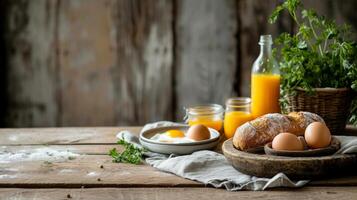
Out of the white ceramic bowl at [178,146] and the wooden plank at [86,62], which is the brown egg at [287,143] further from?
the wooden plank at [86,62]

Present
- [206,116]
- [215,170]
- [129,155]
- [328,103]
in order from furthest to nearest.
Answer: [206,116] < [328,103] < [129,155] < [215,170]

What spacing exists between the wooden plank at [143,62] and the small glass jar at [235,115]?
3.53ft

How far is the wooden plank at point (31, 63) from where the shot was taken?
2920 millimetres

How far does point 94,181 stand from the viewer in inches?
57.7

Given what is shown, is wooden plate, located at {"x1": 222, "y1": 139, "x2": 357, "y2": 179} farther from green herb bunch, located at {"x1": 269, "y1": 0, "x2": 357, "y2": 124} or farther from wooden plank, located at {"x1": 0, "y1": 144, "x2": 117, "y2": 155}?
wooden plank, located at {"x1": 0, "y1": 144, "x2": 117, "y2": 155}

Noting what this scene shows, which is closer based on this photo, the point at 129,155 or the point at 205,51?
the point at 129,155

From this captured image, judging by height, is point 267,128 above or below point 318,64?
below

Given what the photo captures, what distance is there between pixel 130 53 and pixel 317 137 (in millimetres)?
1635

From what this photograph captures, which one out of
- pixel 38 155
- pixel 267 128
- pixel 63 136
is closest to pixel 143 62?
pixel 63 136

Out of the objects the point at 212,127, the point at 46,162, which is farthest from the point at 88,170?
the point at 212,127

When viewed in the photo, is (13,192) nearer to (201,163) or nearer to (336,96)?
(201,163)

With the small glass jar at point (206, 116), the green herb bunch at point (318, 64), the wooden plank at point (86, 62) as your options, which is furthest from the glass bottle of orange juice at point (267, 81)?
the wooden plank at point (86, 62)

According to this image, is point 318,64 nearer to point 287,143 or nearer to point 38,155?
point 287,143

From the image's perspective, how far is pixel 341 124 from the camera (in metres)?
1.86
